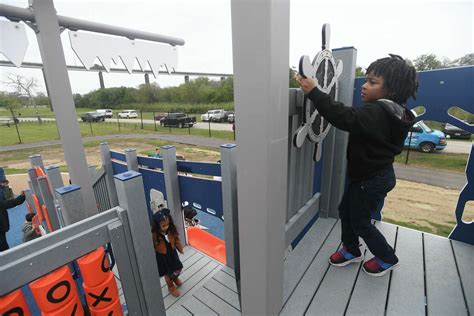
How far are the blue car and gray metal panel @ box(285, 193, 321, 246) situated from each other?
31.5ft

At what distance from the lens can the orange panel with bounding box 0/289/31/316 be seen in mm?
847

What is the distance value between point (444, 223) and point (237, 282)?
482 centimetres

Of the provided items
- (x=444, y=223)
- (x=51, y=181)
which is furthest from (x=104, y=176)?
(x=444, y=223)

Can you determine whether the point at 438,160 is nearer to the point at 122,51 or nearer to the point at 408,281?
the point at 408,281

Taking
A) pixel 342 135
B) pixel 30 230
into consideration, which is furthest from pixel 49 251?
pixel 30 230

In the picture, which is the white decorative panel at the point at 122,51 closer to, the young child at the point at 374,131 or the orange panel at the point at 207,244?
the orange panel at the point at 207,244

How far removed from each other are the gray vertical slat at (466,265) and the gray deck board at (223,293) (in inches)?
59.4

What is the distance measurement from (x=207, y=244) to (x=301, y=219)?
1883 millimetres

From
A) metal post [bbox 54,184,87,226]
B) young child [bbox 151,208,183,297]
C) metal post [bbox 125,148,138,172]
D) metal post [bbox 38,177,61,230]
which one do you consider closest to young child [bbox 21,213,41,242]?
metal post [bbox 38,177,61,230]

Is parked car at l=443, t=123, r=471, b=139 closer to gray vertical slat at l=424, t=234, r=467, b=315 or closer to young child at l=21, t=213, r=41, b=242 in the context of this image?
gray vertical slat at l=424, t=234, r=467, b=315

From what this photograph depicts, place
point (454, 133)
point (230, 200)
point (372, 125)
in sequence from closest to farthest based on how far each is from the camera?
point (372, 125)
point (230, 200)
point (454, 133)

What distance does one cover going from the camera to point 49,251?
93cm

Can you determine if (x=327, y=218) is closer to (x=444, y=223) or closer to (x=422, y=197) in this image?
(x=444, y=223)

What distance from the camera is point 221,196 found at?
2.46 meters
